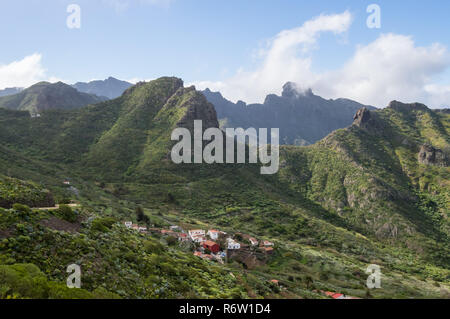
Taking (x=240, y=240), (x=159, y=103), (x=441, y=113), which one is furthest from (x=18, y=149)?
(x=441, y=113)

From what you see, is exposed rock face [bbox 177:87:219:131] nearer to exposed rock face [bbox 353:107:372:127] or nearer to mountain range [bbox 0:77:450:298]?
mountain range [bbox 0:77:450:298]

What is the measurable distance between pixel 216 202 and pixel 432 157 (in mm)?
116333

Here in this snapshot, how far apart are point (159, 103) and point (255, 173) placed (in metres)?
73.9

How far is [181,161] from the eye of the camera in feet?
365

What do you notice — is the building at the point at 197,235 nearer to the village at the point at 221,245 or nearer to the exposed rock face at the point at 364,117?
the village at the point at 221,245

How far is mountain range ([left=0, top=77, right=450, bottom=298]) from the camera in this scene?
56.2 ft

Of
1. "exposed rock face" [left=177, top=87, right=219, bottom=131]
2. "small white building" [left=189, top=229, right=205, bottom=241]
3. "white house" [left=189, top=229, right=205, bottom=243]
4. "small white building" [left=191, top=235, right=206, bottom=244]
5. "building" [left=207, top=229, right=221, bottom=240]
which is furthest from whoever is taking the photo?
"exposed rock face" [left=177, top=87, right=219, bottom=131]

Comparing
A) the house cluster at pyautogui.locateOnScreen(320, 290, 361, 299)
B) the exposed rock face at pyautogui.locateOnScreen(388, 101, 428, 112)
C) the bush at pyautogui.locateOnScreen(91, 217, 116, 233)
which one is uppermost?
the exposed rock face at pyautogui.locateOnScreen(388, 101, 428, 112)

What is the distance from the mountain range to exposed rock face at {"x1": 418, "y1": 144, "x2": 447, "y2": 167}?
2.63 feet

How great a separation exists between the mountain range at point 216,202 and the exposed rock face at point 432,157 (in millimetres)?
802

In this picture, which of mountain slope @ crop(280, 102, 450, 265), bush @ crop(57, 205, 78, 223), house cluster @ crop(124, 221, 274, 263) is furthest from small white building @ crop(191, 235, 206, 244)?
mountain slope @ crop(280, 102, 450, 265)

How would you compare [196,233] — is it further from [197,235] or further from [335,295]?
[335,295]
